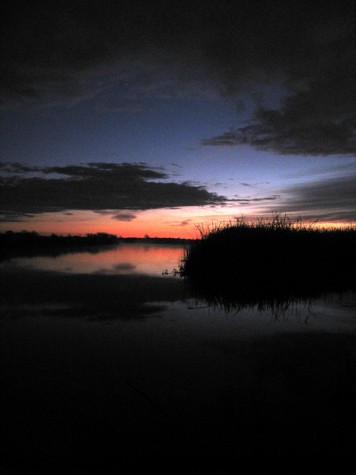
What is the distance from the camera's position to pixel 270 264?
475 inches

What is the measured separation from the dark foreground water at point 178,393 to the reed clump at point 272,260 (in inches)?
140

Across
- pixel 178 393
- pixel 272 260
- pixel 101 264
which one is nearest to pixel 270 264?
pixel 272 260

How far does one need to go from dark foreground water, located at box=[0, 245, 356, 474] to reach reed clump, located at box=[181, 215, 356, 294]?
356cm

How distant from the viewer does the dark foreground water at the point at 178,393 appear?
8.32 ft

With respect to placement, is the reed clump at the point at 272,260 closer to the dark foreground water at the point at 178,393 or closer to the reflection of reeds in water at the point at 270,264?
the reflection of reeds in water at the point at 270,264

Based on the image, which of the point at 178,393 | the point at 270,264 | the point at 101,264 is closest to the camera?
the point at 178,393

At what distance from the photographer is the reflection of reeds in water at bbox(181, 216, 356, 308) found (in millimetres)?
9641

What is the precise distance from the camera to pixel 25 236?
47.2m

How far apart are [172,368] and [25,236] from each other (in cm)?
4809

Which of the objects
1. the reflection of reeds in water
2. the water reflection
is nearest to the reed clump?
the reflection of reeds in water

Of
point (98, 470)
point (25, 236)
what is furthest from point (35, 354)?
point (25, 236)

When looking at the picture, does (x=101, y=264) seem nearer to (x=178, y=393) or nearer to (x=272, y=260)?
(x=272, y=260)

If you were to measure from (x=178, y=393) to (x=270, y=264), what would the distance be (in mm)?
9201

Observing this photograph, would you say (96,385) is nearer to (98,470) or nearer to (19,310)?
(98,470)
